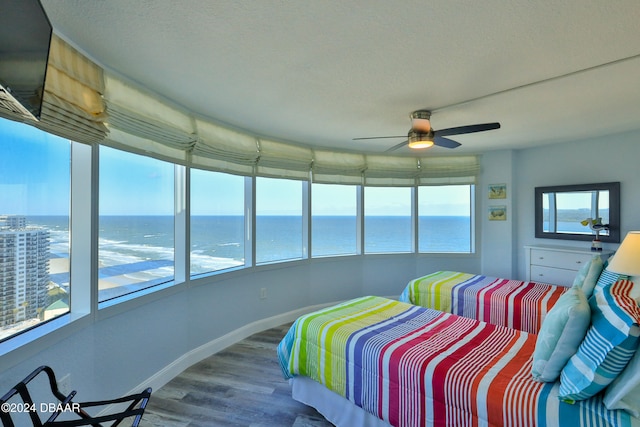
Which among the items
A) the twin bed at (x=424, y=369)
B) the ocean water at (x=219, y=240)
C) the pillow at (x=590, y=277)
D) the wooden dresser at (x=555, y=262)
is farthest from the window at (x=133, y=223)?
the wooden dresser at (x=555, y=262)

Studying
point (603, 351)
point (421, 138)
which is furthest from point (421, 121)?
point (603, 351)

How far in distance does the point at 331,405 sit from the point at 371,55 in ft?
7.46

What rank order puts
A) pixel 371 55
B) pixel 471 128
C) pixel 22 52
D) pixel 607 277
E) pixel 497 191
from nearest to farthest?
pixel 22 52
pixel 371 55
pixel 607 277
pixel 471 128
pixel 497 191

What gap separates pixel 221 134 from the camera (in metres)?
3.14

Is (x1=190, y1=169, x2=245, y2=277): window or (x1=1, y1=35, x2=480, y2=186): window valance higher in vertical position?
(x1=1, y1=35, x2=480, y2=186): window valance

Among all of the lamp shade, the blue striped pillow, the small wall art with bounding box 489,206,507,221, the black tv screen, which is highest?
the black tv screen

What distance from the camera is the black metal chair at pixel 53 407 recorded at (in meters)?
1.11

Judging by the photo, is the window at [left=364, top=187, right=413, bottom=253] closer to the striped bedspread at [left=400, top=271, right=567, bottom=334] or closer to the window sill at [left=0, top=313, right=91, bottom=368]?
the striped bedspread at [left=400, top=271, right=567, bottom=334]

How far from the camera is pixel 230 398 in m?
2.33

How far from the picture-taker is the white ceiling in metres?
1.46

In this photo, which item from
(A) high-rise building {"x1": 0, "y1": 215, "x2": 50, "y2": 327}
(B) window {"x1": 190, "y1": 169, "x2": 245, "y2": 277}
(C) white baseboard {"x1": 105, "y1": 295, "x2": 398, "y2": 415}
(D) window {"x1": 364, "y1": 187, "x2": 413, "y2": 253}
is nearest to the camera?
(A) high-rise building {"x1": 0, "y1": 215, "x2": 50, "y2": 327}

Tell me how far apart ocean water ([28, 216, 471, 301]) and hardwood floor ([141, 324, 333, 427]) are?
87 cm

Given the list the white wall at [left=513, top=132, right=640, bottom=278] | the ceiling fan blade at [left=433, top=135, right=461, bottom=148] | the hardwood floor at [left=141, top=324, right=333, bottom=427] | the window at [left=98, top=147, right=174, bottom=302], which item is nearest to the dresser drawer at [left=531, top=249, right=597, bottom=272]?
the white wall at [left=513, top=132, right=640, bottom=278]

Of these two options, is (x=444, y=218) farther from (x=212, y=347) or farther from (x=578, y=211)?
(x=212, y=347)
